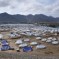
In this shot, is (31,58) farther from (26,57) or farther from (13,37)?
(13,37)

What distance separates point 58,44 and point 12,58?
34.2m

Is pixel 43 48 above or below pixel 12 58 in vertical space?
below

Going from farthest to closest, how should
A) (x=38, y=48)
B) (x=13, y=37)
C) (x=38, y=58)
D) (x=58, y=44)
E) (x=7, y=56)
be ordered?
(x=13, y=37) < (x=58, y=44) < (x=38, y=48) < (x=7, y=56) < (x=38, y=58)

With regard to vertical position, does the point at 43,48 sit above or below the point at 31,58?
below

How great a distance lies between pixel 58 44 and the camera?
149 feet

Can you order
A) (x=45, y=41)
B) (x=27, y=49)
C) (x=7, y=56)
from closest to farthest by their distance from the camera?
1. (x=7, y=56)
2. (x=27, y=49)
3. (x=45, y=41)

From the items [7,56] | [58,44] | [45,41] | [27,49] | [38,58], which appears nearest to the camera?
[38,58]

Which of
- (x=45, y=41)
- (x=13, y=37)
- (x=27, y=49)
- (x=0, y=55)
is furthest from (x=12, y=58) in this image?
(x=13, y=37)

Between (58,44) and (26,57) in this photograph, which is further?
(58,44)

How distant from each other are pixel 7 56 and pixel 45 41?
38.3 m

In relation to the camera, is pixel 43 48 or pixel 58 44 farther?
pixel 58 44

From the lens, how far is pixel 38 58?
1177 cm

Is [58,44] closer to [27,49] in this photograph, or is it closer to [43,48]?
[43,48]

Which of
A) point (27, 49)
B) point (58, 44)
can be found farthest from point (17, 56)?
point (58, 44)
